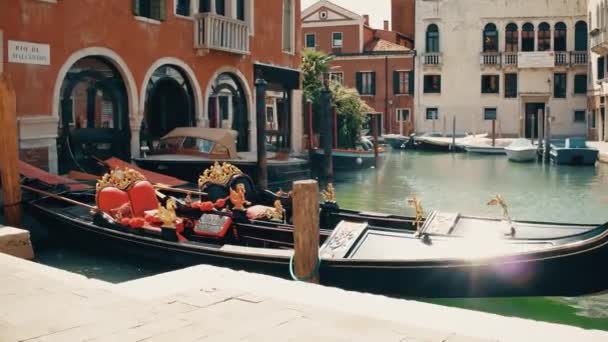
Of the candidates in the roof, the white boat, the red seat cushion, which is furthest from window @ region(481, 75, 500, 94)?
the red seat cushion

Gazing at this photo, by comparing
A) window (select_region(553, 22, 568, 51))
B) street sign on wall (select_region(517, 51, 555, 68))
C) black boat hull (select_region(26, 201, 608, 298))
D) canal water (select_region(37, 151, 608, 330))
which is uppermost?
window (select_region(553, 22, 568, 51))

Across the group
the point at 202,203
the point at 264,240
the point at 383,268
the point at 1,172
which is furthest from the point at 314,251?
the point at 1,172

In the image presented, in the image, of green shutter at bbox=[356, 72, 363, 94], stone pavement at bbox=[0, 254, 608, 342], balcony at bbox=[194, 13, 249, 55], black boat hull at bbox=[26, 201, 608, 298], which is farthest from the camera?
green shutter at bbox=[356, 72, 363, 94]

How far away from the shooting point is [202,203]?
6.85 metres

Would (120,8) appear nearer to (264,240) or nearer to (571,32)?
(264,240)

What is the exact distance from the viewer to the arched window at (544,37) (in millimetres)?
28562

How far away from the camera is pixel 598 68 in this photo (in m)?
26.2

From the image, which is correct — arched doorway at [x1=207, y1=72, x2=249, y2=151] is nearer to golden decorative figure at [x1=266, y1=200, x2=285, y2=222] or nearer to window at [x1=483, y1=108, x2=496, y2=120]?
golden decorative figure at [x1=266, y1=200, x2=285, y2=222]

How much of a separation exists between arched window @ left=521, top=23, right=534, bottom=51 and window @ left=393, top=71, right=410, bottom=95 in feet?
15.3

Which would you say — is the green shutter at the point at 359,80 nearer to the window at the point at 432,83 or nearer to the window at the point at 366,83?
the window at the point at 366,83

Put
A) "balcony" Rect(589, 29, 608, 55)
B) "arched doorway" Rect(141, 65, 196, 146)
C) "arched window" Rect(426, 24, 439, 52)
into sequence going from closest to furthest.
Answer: "arched doorway" Rect(141, 65, 196, 146) < "balcony" Rect(589, 29, 608, 55) < "arched window" Rect(426, 24, 439, 52)

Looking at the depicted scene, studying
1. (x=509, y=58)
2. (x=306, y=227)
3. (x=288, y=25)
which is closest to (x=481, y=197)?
(x=288, y=25)

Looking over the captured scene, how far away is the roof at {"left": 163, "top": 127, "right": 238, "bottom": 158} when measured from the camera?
40.2 ft

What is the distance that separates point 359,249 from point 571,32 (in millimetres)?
25452
